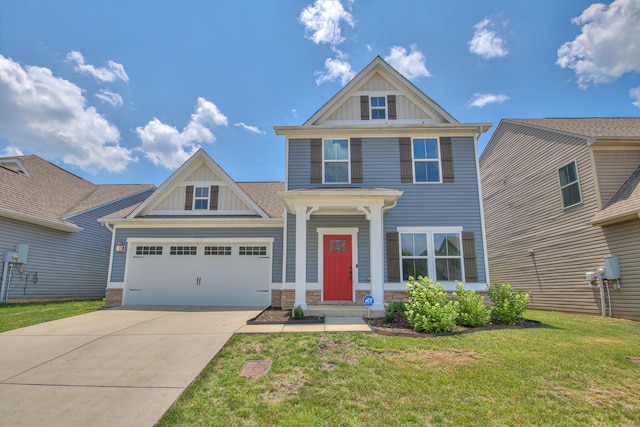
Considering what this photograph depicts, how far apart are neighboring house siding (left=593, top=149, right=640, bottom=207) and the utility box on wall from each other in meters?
1.62

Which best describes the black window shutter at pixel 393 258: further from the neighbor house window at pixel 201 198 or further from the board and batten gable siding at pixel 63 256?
the board and batten gable siding at pixel 63 256

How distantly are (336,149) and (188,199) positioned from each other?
5637 millimetres

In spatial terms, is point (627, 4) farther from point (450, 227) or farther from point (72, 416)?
point (72, 416)

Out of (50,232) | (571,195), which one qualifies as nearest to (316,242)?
(571,195)

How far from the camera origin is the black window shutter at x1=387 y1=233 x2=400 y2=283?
9.56 m

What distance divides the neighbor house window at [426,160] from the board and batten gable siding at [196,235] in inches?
195

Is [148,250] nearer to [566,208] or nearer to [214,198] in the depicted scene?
[214,198]

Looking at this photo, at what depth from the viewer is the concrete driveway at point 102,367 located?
11.2 feet

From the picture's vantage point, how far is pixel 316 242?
988cm

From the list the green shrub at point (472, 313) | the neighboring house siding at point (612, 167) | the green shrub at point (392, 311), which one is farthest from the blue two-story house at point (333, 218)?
the neighboring house siding at point (612, 167)

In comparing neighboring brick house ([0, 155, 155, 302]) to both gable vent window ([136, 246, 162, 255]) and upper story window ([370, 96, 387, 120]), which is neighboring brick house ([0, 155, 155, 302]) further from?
upper story window ([370, 96, 387, 120])

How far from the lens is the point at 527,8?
32.3 feet

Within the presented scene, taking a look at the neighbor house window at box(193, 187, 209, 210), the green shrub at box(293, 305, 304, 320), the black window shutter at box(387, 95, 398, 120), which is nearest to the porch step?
the green shrub at box(293, 305, 304, 320)

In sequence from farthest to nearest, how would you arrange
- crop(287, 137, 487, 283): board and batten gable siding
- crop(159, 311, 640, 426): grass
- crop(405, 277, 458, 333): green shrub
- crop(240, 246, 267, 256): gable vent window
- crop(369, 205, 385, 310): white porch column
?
1. crop(240, 246, 267, 256): gable vent window
2. crop(287, 137, 487, 283): board and batten gable siding
3. crop(369, 205, 385, 310): white porch column
4. crop(405, 277, 458, 333): green shrub
5. crop(159, 311, 640, 426): grass
